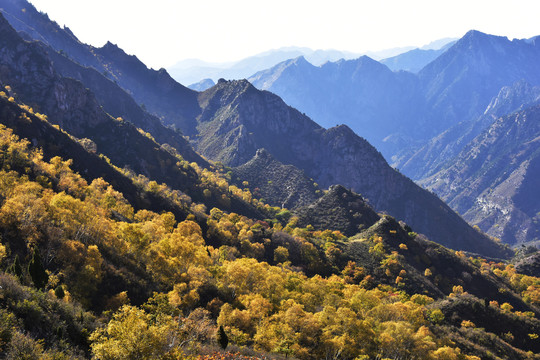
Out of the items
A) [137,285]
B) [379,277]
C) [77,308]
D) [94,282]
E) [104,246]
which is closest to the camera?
[77,308]

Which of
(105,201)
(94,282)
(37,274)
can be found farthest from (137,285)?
(105,201)

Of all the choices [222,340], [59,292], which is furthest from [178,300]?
[59,292]

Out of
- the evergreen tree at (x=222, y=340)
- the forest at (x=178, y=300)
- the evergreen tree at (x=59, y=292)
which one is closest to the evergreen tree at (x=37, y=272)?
the forest at (x=178, y=300)

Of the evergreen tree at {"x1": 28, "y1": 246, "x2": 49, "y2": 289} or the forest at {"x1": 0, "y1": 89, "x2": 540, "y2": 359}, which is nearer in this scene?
the forest at {"x1": 0, "y1": 89, "x2": 540, "y2": 359}

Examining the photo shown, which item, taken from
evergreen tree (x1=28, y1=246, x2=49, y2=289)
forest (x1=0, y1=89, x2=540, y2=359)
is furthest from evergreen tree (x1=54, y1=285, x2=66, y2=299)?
evergreen tree (x1=28, y1=246, x2=49, y2=289)

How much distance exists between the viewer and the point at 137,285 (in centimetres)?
7069

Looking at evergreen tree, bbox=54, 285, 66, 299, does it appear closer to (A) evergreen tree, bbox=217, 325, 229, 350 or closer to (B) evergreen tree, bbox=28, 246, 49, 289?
(B) evergreen tree, bbox=28, 246, 49, 289

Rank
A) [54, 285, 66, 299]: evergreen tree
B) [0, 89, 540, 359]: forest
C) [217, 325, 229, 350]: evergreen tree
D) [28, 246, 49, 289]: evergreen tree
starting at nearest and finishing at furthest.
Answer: [0, 89, 540, 359]: forest < [54, 285, 66, 299]: evergreen tree < [28, 246, 49, 289]: evergreen tree < [217, 325, 229, 350]: evergreen tree

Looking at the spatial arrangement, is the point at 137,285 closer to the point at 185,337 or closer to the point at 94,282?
the point at 94,282

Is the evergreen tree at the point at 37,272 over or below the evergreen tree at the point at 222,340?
below

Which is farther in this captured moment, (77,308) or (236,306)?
(236,306)

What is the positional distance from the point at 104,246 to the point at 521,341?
5061 inches

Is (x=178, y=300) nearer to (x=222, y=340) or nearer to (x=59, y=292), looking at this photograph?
(x=222, y=340)

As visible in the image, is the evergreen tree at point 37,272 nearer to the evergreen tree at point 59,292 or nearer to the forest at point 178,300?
the forest at point 178,300
